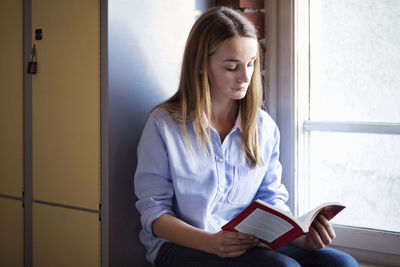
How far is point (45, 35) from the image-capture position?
1968 mm

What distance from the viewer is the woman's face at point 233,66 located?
1.70m

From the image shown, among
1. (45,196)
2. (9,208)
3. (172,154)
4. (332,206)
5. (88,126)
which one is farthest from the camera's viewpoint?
(9,208)

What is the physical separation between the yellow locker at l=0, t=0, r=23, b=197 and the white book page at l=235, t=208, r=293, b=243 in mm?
1187

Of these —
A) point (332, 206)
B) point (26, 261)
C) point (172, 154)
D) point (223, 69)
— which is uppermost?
point (223, 69)

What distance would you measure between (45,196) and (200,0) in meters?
1.15

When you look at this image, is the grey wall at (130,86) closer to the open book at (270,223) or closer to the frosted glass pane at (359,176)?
the open book at (270,223)

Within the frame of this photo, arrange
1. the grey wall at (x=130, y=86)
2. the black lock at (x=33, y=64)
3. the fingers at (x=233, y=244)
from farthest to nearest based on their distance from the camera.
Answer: the black lock at (x=33, y=64) → the grey wall at (x=130, y=86) → the fingers at (x=233, y=244)

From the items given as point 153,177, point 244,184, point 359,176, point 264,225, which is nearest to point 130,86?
point 153,177

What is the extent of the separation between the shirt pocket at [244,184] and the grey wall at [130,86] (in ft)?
1.42

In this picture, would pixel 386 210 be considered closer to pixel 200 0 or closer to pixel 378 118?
pixel 378 118

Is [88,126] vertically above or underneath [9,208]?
above

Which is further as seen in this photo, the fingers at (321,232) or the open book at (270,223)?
the fingers at (321,232)

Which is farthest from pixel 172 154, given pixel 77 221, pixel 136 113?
pixel 77 221

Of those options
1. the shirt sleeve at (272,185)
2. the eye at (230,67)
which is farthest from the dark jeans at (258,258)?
the eye at (230,67)
